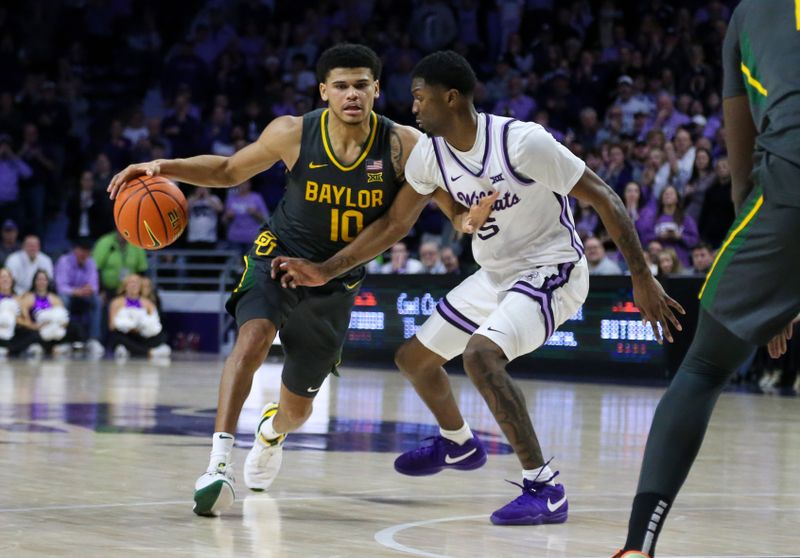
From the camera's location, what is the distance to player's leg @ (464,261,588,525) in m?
5.41

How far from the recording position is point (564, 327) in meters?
14.2

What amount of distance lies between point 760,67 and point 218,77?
18.5 metres

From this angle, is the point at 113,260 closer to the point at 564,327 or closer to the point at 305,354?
the point at 564,327

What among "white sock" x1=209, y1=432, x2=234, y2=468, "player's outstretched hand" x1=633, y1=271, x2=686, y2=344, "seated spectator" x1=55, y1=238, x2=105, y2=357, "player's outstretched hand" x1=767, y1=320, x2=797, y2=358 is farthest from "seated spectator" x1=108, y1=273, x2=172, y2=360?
"player's outstretched hand" x1=767, y1=320, x2=797, y2=358

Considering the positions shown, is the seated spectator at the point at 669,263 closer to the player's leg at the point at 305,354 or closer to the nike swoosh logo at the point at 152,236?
the player's leg at the point at 305,354

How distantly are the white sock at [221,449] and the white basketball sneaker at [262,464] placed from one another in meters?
0.57

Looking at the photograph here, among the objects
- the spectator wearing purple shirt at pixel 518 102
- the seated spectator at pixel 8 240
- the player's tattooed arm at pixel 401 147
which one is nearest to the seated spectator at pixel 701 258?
the spectator wearing purple shirt at pixel 518 102

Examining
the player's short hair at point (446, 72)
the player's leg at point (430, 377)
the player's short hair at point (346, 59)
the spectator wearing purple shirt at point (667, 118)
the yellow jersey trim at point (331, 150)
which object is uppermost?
the spectator wearing purple shirt at point (667, 118)

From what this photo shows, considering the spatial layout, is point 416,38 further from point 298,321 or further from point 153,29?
point 298,321

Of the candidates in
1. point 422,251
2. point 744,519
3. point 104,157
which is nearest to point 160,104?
point 104,157

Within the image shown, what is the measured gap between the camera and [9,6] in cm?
2378

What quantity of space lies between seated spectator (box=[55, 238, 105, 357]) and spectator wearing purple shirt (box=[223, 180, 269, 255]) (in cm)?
191

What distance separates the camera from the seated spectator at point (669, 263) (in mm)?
13688

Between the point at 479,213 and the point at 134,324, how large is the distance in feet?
42.4
